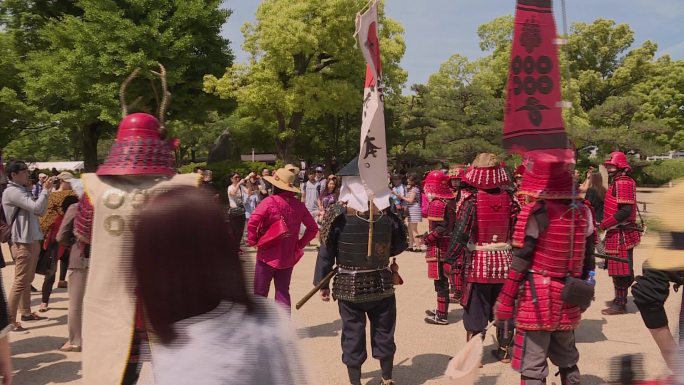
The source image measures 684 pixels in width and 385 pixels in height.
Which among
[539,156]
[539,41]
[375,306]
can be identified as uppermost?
[539,41]

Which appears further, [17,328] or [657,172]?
[657,172]

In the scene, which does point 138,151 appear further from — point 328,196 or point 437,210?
point 328,196

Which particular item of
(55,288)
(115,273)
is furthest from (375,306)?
(55,288)

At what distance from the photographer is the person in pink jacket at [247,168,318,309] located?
5.27m

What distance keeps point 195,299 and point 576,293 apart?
112 inches

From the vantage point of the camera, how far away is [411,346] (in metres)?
5.63

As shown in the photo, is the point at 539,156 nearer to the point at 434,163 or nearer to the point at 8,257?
the point at 8,257

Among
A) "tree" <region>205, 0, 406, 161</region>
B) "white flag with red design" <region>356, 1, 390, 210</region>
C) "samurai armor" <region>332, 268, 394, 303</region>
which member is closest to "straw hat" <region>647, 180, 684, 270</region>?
"white flag with red design" <region>356, 1, 390, 210</region>

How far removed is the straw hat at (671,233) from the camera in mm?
2094

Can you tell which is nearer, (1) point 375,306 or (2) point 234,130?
(1) point 375,306

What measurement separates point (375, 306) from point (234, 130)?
30190 mm

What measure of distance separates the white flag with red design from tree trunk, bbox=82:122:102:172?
79.6 feet

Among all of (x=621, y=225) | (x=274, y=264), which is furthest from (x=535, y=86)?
(x=621, y=225)

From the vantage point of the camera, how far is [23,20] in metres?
23.9
